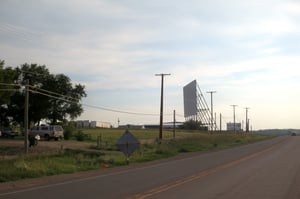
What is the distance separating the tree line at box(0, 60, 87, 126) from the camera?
260ft

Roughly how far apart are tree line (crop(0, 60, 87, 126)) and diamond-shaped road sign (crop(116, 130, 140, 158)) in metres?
48.7

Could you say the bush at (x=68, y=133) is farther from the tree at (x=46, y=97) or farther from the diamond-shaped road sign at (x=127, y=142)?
the diamond-shaped road sign at (x=127, y=142)

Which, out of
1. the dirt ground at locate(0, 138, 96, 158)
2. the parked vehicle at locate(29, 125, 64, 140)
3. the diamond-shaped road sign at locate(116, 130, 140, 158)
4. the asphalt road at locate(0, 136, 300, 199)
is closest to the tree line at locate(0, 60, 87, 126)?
the parked vehicle at locate(29, 125, 64, 140)

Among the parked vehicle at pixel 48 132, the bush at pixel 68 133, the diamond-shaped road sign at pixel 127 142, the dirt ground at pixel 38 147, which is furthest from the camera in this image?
the bush at pixel 68 133

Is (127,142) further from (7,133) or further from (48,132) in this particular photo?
(7,133)

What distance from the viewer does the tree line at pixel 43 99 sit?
79125mm

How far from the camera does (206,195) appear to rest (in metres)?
13.5

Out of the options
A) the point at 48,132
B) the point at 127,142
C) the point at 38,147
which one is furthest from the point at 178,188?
the point at 48,132

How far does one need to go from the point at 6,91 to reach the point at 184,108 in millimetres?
58000

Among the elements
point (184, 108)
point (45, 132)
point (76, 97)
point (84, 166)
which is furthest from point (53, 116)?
point (84, 166)

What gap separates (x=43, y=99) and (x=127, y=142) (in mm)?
53839

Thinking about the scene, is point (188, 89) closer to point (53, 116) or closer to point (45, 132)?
point (53, 116)

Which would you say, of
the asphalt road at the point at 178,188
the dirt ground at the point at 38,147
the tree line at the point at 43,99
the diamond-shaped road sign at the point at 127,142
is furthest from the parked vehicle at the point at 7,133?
the asphalt road at the point at 178,188

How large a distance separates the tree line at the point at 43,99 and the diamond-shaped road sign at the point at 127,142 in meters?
48.7
